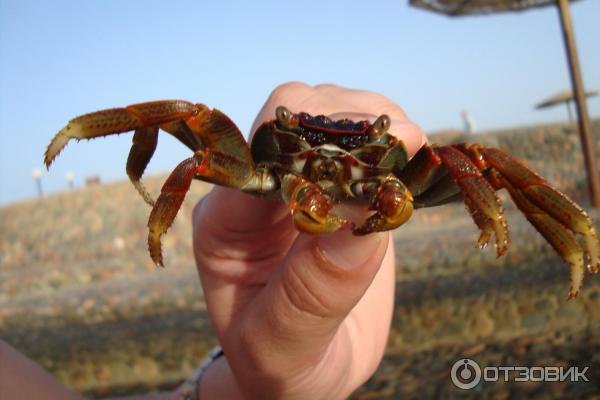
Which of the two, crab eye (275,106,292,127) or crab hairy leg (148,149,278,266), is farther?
crab eye (275,106,292,127)

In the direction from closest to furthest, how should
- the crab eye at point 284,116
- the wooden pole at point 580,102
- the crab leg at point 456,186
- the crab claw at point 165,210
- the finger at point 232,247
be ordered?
1. the crab leg at point 456,186
2. the crab claw at point 165,210
3. the crab eye at point 284,116
4. the finger at point 232,247
5. the wooden pole at point 580,102

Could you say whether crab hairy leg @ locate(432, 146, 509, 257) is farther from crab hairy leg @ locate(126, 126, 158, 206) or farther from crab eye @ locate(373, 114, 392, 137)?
crab hairy leg @ locate(126, 126, 158, 206)

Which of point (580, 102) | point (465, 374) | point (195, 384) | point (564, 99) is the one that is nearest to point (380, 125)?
point (195, 384)

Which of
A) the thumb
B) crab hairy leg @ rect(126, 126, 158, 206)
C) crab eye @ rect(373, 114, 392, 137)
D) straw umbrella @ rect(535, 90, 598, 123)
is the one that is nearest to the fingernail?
the thumb

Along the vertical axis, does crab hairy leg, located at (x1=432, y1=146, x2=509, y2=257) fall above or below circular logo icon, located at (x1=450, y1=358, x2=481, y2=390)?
above

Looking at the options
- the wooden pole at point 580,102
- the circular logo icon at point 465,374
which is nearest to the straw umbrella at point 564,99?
the wooden pole at point 580,102

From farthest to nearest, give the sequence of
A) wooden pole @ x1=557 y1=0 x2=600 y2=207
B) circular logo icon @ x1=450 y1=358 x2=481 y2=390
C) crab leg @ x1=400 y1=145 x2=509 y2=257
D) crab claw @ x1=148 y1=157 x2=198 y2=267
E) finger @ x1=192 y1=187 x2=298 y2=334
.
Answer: wooden pole @ x1=557 y1=0 x2=600 y2=207 → circular logo icon @ x1=450 y1=358 x2=481 y2=390 → finger @ x1=192 y1=187 x2=298 y2=334 → crab claw @ x1=148 y1=157 x2=198 y2=267 → crab leg @ x1=400 y1=145 x2=509 y2=257

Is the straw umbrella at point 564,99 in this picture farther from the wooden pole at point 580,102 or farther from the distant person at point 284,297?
the distant person at point 284,297
